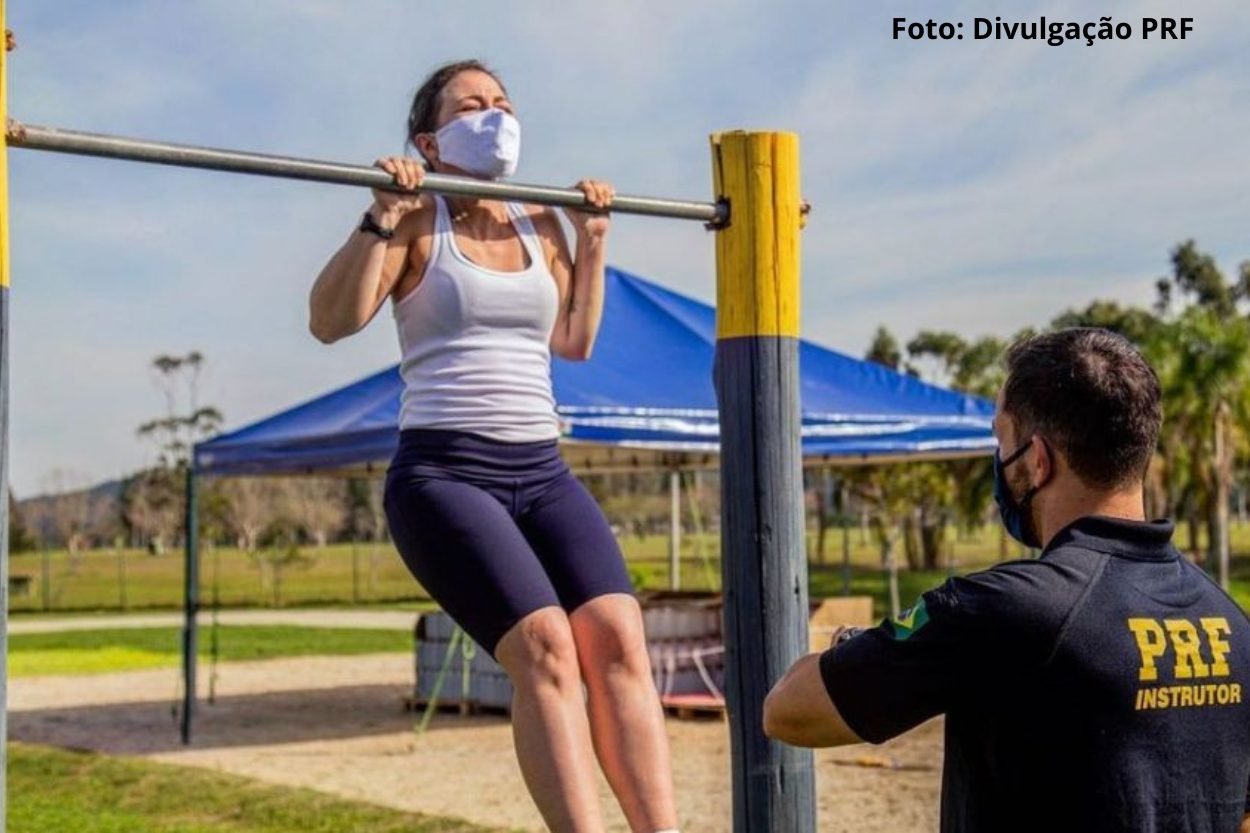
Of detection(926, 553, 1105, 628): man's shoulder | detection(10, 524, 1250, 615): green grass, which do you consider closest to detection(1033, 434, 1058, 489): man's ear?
detection(926, 553, 1105, 628): man's shoulder

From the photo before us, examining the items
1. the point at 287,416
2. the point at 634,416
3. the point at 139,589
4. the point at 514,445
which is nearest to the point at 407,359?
the point at 514,445

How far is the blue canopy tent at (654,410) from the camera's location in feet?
30.5

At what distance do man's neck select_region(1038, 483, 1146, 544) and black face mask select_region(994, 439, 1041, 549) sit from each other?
5cm

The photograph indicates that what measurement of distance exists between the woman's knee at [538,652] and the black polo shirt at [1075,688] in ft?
2.78

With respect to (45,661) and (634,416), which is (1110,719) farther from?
(45,661)

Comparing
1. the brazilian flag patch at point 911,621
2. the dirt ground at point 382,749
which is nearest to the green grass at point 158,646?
the dirt ground at point 382,749

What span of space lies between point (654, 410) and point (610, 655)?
20.4 ft

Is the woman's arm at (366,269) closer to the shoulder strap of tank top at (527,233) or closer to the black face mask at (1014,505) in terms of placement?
the shoulder strap of tank top at (527,233)

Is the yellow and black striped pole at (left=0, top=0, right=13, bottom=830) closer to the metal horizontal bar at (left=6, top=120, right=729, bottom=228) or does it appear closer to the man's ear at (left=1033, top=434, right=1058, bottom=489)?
the metal horizontal bar at (left=6, top=120, right=729, bottom=228)

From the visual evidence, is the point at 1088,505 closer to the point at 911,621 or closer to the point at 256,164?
the point at 911,621

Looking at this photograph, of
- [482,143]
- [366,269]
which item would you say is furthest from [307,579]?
[366,269]

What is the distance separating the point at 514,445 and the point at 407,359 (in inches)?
11.6

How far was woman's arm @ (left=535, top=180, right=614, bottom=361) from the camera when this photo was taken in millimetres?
3564

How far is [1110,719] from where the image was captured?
219cm
